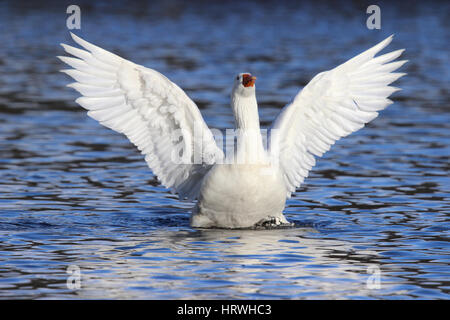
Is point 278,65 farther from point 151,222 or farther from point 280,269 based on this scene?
point 280,269

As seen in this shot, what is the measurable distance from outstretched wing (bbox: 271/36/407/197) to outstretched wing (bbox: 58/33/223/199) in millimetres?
1257

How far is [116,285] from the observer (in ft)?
33.4

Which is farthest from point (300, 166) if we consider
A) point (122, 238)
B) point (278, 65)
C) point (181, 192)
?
point (278, 65)

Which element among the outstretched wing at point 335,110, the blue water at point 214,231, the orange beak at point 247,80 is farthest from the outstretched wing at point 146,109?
the outstretched wing at point 335,110

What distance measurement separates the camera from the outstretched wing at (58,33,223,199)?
1291 cm

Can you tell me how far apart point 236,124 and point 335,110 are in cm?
180

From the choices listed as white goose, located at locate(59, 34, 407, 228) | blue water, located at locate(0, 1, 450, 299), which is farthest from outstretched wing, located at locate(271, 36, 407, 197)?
blue water, located at locate(0, 1, 450, 299)

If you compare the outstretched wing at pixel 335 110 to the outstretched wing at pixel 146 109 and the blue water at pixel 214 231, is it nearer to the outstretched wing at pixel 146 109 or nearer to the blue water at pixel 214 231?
the blue water at pixel 214 231

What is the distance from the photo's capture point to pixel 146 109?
522 inches

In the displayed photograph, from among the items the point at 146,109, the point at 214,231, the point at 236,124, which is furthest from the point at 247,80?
the point at 214,231

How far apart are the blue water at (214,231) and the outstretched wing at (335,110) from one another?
2.87 feet

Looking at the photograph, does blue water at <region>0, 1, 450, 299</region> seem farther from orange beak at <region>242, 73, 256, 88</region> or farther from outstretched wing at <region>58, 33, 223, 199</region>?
orange beak at <region>242, 73, 256, 88</region>

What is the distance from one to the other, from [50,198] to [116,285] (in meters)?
5.26

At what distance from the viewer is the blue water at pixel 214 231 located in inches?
410
